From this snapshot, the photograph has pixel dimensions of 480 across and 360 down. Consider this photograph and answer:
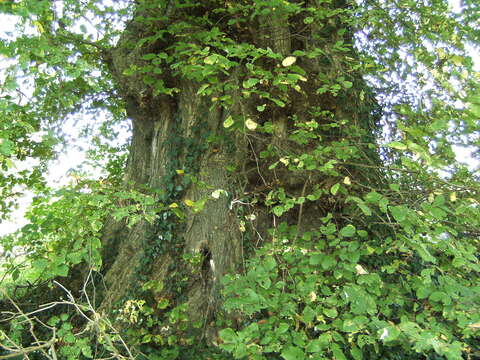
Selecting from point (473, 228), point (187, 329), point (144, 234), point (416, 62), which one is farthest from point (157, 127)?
point (473, 228)

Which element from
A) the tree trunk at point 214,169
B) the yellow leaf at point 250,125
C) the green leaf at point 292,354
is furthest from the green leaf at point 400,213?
the tree trunk at point 214,169

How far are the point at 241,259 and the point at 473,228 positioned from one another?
2.02 metres

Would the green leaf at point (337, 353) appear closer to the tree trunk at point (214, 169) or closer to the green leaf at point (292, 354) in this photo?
the green leaf at point (292, 354)

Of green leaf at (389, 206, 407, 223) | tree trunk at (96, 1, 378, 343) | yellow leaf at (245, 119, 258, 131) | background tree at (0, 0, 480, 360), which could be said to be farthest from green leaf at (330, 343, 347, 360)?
yellow leaf at (245, 119, 258, 131)

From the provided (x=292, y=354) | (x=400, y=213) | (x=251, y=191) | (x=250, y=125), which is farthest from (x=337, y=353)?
(x=251, y=191)

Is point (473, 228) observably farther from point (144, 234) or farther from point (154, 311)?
point (144, 234)

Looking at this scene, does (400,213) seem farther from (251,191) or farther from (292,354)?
(251,191)

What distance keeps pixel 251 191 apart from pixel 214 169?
1.57 feet

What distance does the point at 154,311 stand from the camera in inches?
149

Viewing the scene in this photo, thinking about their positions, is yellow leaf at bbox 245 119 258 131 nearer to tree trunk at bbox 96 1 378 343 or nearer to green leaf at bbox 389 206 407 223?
tree trunk at bbox 96 1 378 343

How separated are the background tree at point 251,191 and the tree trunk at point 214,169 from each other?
0.9 inches

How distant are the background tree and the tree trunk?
22 mm

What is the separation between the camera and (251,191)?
13.1 ft

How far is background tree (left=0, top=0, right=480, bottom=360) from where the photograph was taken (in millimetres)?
2432
